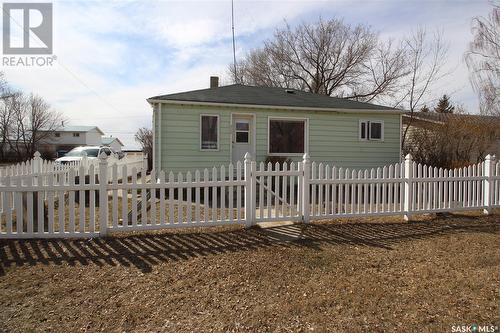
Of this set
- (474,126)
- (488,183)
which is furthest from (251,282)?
(474,126)

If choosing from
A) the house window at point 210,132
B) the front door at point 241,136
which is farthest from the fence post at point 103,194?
the front door at point 241,136

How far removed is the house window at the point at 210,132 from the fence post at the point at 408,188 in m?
6.57

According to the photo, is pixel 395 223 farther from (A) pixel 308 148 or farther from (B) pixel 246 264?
(A) pixel 308 148

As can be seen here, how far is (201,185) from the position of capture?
5.62 metres

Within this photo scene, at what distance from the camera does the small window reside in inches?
487

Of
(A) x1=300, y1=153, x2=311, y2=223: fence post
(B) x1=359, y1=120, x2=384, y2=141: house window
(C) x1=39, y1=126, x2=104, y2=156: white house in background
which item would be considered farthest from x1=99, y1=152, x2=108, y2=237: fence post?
(C) x1=39, y1=126, x2=104, y2=156: white house in background

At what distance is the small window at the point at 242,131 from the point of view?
1237 centimetres

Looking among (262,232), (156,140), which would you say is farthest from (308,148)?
(262,232)

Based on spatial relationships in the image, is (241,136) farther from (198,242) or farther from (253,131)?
(198,242)

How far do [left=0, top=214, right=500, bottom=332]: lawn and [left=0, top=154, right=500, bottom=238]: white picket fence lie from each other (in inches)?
11.8

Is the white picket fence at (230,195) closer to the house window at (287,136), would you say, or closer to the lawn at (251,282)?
the lawn at (251,282)

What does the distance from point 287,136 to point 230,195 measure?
7.36 meters

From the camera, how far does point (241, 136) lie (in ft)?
40.9

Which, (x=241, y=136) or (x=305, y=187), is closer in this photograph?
(x=305, y=187)
